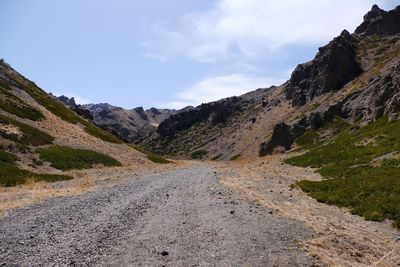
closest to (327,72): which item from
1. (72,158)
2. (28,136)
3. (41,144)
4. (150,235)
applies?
(72,158)

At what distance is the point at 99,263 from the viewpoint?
12.8 metres

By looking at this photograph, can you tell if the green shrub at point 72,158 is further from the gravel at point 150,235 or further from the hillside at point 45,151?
the gravel at point 150,235

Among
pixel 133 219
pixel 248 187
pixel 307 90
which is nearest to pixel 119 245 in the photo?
pixel 133 219

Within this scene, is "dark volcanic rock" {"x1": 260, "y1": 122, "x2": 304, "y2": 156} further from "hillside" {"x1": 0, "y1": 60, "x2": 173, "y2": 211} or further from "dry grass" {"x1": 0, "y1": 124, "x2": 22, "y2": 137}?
"dry grass" {"x1": 0, "y1": 124, "x2": 22, "y2": 137}

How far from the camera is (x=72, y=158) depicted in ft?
207

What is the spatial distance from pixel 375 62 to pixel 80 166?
117 metres

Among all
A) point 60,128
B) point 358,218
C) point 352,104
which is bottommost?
point 358,218

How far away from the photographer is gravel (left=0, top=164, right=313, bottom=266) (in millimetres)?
13219

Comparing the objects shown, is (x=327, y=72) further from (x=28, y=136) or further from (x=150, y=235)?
(x=150, y=235)

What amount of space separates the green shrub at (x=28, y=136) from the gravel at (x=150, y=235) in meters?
39.2

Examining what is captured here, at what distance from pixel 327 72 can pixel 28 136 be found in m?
108

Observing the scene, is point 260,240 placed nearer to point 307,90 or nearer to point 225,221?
point 225,221

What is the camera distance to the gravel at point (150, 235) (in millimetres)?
13219

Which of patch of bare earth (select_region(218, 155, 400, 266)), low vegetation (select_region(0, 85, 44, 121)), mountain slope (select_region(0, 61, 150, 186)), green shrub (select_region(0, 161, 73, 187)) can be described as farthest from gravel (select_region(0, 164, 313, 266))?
low vegetation (select_region(0, 85, 44, 121))
